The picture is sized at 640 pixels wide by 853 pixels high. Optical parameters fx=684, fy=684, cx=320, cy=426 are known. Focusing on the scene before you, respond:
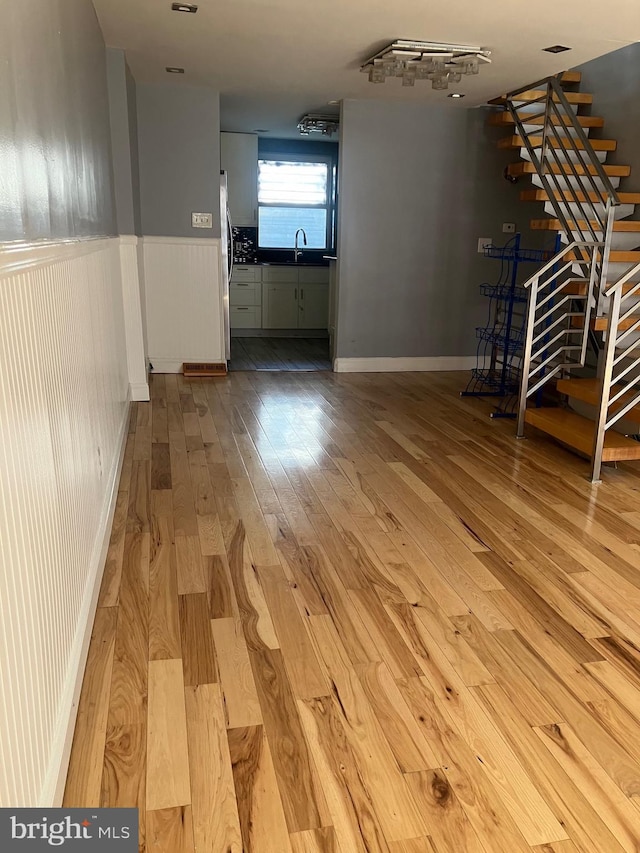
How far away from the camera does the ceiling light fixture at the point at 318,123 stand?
6.62 m

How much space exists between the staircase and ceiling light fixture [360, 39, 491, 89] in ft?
3.29

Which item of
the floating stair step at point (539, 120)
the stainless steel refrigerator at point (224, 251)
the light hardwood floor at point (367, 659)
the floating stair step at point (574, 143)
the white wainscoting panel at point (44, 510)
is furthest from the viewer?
the stainless steel refrigerator at point (224, 251)

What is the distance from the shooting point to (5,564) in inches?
42.9

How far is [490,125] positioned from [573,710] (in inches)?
222

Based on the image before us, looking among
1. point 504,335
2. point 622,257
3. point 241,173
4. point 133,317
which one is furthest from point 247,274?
point 622,257

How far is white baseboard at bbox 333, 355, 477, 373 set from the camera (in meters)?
6.48

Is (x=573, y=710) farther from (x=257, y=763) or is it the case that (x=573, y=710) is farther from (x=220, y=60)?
(x=220, y=60)

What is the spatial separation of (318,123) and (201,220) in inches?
70.6

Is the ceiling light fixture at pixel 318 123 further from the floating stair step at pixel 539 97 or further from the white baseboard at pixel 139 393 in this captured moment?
the white baseboard at pixel 139 393

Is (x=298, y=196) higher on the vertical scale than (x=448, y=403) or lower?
higher

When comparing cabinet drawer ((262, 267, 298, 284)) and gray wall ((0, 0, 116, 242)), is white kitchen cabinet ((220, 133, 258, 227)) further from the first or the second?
gray wall ((0, 0, 116, 242))

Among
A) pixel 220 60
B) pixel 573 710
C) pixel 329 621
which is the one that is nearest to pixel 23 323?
pixel 329 621

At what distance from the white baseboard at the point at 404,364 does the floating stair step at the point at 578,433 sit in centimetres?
234

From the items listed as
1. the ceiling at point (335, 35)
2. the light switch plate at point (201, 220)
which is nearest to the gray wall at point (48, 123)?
the ceiling at point (335, 35)
